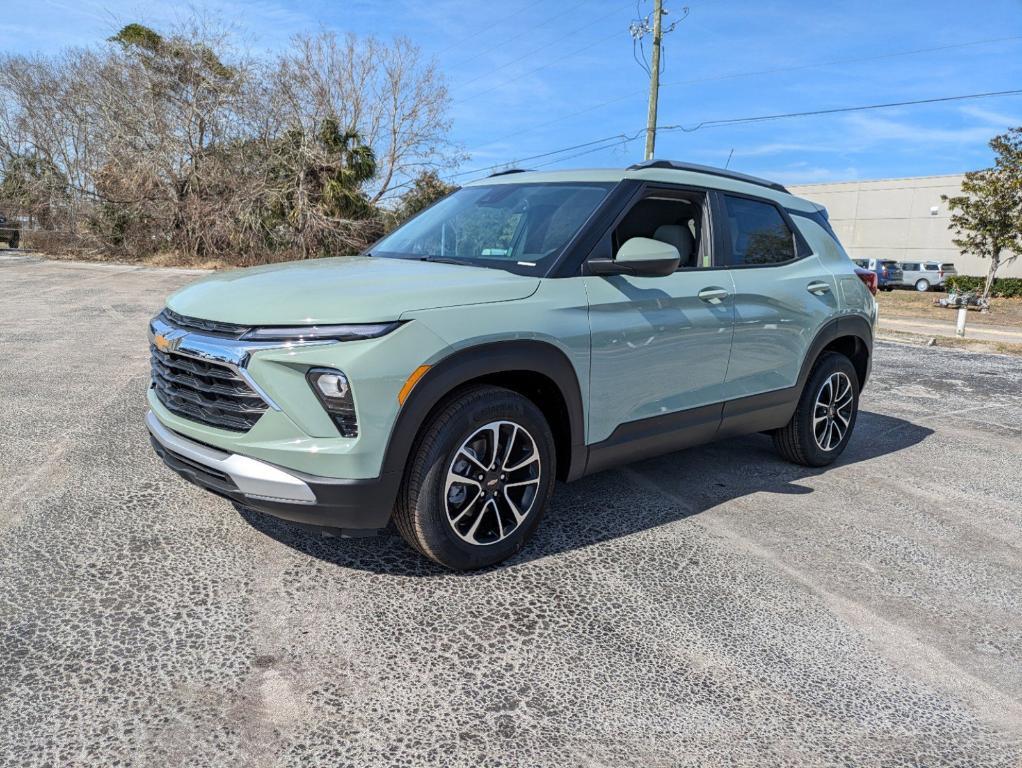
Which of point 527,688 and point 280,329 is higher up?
point 280,329

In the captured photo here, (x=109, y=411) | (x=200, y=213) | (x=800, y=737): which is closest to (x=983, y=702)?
(x=800, y=737)

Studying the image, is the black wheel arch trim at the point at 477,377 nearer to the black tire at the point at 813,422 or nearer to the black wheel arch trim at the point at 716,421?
the black wheel arch trim at the point at 716,421

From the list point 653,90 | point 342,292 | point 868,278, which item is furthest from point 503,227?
point 653,90

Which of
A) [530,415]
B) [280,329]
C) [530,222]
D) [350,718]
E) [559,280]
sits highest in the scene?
[530,222]

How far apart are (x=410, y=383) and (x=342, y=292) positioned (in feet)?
1.55

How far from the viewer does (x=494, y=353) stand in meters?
3.13

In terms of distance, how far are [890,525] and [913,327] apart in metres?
14.8

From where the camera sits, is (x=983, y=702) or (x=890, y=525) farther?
(x=890, y=525)

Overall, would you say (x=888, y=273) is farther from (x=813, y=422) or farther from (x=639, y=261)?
(x=639, y=261)

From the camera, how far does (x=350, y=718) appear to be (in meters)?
2.34

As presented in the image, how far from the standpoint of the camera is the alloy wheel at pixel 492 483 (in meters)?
3.20

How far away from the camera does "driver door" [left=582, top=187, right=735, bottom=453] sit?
3600 millimetres

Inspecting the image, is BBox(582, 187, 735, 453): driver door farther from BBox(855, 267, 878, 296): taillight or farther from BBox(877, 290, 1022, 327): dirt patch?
BBox(877, 290, 1022, 327): dirt patch

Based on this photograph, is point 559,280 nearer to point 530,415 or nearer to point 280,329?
point 530,415
